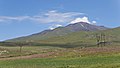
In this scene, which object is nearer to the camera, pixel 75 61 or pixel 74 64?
pixel 74 64

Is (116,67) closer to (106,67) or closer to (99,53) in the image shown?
(106,67)

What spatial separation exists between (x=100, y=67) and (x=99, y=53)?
33.7 meters

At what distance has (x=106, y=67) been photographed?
116 feet

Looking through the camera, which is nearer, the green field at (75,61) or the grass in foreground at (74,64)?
the grass in foreground at (74,64)

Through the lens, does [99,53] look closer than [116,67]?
No

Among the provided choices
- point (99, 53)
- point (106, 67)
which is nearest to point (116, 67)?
point (106, 67)

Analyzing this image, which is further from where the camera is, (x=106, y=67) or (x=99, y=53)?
(x=99, y=53)

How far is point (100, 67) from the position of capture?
120ft

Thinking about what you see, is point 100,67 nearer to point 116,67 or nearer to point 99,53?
point 116,67

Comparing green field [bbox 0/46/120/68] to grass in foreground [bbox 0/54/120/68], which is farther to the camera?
green field [bbox 0/46/120/68]

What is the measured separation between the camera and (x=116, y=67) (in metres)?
34.5

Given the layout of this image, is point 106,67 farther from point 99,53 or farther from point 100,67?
point 99,53

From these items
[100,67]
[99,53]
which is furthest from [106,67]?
[99,53]

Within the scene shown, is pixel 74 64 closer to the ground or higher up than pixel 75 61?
closer to the ground
